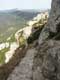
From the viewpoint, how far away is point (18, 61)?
27.4 meters

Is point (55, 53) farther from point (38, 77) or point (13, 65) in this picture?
point (13, 65)

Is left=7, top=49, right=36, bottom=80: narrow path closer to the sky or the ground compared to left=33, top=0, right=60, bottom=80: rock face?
closer to the ground

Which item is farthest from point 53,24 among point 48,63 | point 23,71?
point 48,63

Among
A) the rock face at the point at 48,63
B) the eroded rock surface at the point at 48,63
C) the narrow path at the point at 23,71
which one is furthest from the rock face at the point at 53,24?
the eroded rock surface at the point at 48,63

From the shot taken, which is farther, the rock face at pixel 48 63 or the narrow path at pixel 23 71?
the narrow path at pixel 23 71

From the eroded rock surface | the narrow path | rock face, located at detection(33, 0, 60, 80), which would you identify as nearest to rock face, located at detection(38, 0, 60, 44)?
the narrow path

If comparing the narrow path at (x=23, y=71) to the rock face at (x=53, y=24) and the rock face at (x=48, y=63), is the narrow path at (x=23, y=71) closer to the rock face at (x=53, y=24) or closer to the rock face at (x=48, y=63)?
the rock face at (x=48, y=63)

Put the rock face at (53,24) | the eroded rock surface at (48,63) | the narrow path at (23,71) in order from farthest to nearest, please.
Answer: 1. the rock face at (53,24)
2. the narrow path at (23,71)
3. the eroded rock surface at (48,63)

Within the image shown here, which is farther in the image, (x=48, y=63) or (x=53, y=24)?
(x=53, y=24)

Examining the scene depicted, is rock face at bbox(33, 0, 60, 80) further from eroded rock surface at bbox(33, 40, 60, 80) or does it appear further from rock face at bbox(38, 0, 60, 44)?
rock face at bbox(38, 0, 60, 44)

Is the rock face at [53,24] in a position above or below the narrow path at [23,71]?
above

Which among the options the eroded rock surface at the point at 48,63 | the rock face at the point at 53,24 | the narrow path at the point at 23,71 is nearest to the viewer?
the eroded rock surface at the point at 48,63

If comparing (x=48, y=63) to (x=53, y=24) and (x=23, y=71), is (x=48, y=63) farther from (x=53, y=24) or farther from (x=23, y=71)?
(x=53, y=24)

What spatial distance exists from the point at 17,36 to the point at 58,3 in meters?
47.3
